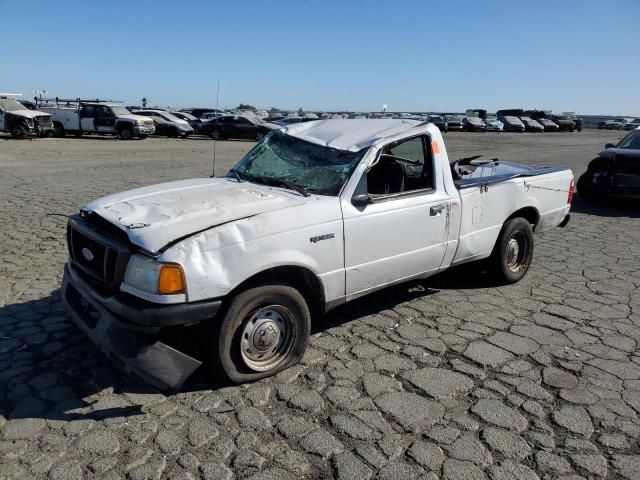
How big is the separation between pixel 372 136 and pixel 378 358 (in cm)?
182

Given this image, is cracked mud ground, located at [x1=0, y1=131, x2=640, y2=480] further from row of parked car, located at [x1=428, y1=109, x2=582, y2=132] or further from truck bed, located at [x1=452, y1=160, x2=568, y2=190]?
row of parked car, located at [x1=428, y1=109, x2=582, y2=132]

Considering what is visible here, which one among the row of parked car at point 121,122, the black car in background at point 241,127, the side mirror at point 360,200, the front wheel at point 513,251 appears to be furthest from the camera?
the black car in background at point 241,127

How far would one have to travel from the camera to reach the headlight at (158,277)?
10.1ft

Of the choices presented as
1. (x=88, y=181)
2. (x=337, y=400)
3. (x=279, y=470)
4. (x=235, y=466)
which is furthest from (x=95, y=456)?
(x=88, y=181)

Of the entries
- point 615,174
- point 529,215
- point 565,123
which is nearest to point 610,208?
point 615,174

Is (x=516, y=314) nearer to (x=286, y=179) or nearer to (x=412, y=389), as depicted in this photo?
(x=412, y=389)

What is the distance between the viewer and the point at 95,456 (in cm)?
283

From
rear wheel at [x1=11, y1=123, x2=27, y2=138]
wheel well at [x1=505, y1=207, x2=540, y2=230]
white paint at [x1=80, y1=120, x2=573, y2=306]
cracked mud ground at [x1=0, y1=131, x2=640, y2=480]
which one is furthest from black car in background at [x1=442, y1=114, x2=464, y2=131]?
white paint at [x1=80, y1=120, x2=573, y2=306]

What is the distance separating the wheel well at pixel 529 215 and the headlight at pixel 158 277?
12.3 ft

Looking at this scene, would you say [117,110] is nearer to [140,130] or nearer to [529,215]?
[140,130]

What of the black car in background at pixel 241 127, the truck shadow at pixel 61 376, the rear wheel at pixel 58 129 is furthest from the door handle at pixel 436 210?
the black car in background at pixel 241 127

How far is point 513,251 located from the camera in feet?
18.6

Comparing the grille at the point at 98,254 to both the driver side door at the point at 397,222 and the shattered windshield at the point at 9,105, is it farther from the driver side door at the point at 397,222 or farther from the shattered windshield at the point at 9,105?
the shattered windshield at the point at 9,105

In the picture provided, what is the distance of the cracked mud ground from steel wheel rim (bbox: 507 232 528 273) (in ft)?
0.82
